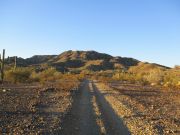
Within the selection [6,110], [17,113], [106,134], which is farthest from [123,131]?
[6,110]

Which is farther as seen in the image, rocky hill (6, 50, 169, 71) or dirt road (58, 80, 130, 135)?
rocky hill (6, 50, 169, 71)

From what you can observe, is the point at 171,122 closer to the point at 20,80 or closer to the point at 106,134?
the point at 106,134

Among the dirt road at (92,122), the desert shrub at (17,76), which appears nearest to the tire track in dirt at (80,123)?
the dirt road at (92,122)

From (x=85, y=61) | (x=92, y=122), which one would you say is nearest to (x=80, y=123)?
(x=92, y=122)

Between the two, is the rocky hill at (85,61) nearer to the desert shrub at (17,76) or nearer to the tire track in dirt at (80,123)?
the desert shrub at (17,76)

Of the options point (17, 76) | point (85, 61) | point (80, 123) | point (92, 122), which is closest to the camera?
point (80, 123)

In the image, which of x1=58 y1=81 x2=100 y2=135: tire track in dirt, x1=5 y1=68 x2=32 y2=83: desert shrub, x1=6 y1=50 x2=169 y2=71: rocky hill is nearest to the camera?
x1=58 y1=81 x2=100 y2=135: tire track in dirt

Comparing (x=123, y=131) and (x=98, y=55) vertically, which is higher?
(x=98, y=55)

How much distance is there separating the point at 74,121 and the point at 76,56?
17877 centimetres

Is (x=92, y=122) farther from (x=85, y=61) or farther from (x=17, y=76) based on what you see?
(x=85, y=61)

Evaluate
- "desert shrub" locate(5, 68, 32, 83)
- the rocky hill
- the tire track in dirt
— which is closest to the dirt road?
the tire track in dirt

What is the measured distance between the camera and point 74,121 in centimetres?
1428

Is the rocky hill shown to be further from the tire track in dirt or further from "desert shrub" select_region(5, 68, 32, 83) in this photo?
the tire track in dirt

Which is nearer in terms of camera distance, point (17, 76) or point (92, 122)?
point (92, 122)
